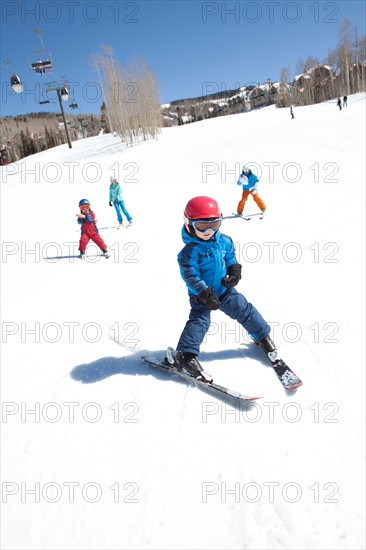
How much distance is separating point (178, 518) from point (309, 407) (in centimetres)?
132

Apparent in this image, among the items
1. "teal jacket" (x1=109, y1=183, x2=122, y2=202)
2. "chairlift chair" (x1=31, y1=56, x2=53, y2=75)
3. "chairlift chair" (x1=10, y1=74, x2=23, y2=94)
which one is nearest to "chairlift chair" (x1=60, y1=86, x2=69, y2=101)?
"chairlift chair" (x1=31, y1=56, x2=53, y2=75)

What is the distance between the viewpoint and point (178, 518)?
1.95 m

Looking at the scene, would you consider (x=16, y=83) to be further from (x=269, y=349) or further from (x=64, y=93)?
(x=269, y=349)

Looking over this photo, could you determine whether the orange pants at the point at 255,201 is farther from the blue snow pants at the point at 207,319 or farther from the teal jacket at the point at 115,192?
the blue snow pants at the point at 207,319

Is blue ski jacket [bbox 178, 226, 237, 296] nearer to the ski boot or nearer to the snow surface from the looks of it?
the ski boot

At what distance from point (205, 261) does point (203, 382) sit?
1121 mm

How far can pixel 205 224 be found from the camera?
2.59m

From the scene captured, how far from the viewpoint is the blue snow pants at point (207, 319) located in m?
2.88

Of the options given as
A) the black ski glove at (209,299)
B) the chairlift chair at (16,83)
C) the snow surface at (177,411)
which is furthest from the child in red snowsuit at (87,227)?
the chairlift chair at (16,83)

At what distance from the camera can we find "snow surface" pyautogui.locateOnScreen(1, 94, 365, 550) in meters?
1.95

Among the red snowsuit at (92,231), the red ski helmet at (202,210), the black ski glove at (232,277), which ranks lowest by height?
the black ski glove at (232,277)

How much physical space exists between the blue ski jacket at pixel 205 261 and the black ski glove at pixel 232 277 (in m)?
0.08

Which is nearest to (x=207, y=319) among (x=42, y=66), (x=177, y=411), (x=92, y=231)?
(x=177, y=411)

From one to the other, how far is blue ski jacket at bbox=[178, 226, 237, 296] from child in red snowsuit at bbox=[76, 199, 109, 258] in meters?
4.48
